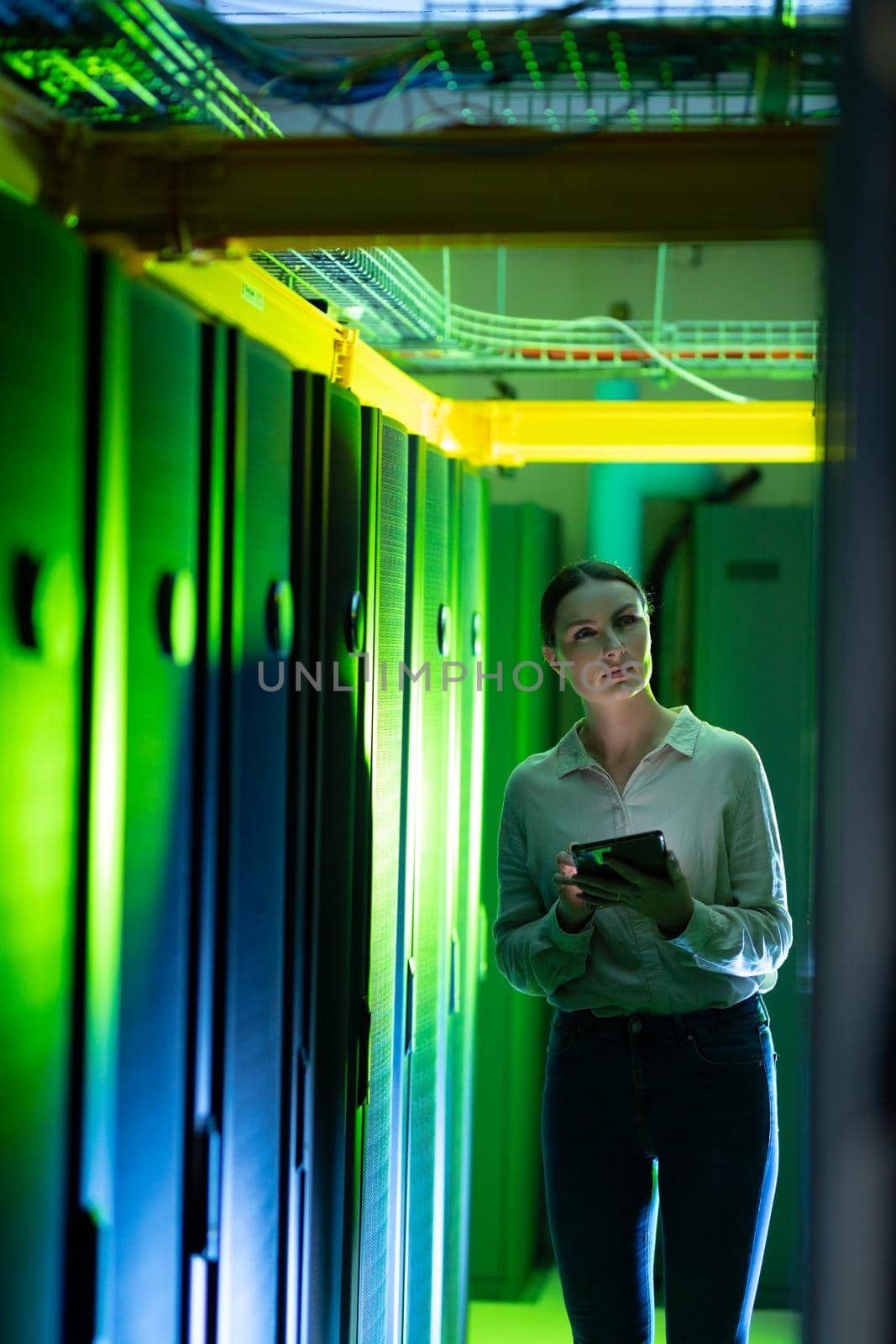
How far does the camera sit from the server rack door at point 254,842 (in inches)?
52.2

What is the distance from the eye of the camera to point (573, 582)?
190 centimetres

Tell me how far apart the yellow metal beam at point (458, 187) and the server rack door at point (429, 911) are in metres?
0.86

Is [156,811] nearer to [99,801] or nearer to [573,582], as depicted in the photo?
[99,801]

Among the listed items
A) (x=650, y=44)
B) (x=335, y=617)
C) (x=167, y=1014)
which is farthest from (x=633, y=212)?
(x=167, y=1014)

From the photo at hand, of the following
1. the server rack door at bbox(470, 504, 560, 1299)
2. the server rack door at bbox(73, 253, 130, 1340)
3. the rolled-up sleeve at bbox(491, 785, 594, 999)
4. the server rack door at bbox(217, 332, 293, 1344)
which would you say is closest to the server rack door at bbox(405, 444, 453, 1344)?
the rolled-up sleeve at bbox(491, 785, 594, 999)

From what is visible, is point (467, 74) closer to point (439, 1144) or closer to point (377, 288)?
point (377, 288)

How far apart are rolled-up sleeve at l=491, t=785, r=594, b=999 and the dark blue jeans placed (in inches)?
3.3

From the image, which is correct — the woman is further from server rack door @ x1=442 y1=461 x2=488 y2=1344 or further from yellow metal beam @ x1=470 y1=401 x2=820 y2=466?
yellow metal beam @ x1=470 y1=401 x2=820 y2=466

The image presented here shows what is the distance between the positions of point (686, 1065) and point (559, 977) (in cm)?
20

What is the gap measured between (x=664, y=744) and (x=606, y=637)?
0.56 ft

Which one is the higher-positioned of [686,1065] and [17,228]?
[17,228]

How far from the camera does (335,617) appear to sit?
1.65 m

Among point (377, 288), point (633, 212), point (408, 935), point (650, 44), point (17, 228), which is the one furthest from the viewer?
point (377, 288)

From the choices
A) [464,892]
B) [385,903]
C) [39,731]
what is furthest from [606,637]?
[39,731]
